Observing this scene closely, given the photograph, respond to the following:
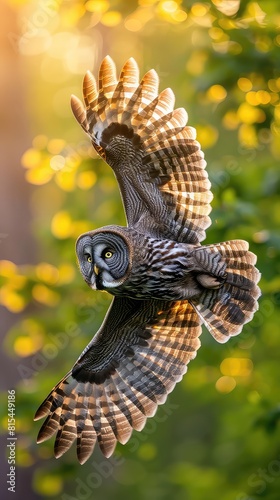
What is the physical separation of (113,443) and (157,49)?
5330mm

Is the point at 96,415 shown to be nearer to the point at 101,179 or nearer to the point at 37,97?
the point at 101,179

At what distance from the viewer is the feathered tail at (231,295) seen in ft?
13.0

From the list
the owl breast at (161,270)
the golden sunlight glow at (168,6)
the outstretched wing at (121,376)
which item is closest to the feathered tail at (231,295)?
the owl breast at (161,270)

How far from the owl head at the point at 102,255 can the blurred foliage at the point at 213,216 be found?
5.70 feet

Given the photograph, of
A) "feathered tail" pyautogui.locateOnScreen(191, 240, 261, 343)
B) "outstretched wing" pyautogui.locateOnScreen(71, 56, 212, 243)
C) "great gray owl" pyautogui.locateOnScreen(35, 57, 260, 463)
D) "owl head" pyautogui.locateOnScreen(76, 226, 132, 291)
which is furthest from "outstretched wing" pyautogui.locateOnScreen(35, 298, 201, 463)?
"owl head" pyautogui.locateOnScreen(76, 226, 132, 291)

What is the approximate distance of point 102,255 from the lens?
3.53m

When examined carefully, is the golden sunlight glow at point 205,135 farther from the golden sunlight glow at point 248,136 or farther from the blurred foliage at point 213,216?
the golden sunlight glow at point 248,136

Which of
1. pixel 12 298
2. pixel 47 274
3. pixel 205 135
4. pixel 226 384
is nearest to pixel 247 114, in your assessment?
pixel 205 135

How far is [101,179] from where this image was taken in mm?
6445

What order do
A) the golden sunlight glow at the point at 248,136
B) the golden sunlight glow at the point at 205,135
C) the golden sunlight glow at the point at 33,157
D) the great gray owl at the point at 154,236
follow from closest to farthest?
1. the great gray owl at the point at 154,236
2. the golden sunlight glow at the point at 33,157
3. the golden sunlight glow at the point at 205,135
4. the golden sunlight glow at the point at 248,136

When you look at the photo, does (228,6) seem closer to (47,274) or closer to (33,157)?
(33,157)

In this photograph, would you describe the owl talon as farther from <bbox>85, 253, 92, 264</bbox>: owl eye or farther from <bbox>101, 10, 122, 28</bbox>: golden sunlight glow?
<bbox>101, 10, 122, 28</bbox>: golden sunlight glow

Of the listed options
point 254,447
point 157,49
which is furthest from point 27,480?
point 157,49

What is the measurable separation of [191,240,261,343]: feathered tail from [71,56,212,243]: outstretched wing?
17 centimetres
